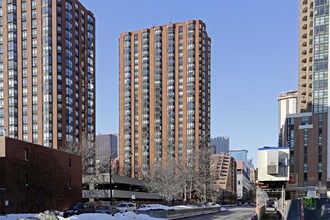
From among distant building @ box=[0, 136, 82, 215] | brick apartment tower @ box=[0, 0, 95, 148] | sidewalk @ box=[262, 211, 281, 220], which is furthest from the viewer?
brick apartment tower @ box=[0, 0, 95, 148]

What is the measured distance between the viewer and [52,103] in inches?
4102

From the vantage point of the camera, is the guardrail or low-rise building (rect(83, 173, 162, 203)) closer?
the guardrail

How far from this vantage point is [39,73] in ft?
349

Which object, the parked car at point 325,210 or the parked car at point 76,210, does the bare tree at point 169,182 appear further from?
the parked car at point 325,210

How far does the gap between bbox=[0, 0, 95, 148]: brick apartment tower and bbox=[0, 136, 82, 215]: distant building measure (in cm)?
5663

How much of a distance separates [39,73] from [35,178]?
72.8 meters

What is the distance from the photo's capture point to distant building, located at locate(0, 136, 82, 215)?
35.2m

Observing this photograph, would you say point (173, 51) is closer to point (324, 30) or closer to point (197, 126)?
point (197, 126)

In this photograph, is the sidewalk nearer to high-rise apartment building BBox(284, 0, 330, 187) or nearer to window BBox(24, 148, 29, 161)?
window BBox(24, 148, 29, 161)

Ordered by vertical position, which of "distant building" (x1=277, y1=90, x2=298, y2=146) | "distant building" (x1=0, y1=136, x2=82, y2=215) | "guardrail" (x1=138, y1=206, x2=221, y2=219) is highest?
"distant building" (x1=277, y1=90, x2=298, y2=146)

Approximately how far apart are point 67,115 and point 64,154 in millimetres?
62383

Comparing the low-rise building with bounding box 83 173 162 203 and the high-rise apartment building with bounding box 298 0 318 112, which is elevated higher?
the high-rise apartment building with bounding box 298 0 318 112

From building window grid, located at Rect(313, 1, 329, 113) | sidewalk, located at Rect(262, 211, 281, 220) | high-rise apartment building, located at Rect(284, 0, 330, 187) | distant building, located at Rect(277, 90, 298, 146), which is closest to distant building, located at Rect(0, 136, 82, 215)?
sidewalk, located at Rect(262, 211, 281, 220)

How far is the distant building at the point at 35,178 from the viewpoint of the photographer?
116 ft
